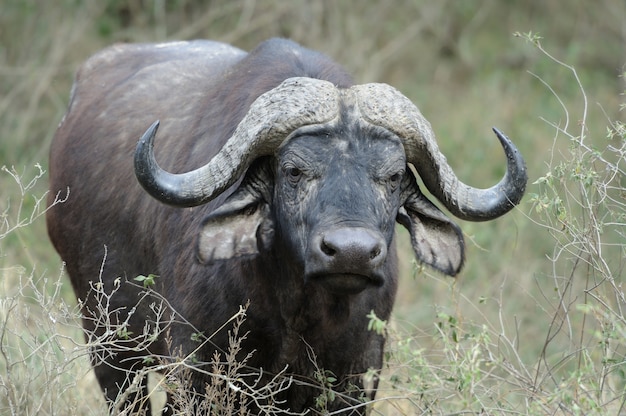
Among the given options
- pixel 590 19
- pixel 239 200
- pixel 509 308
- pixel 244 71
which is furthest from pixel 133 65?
pixel 590 19

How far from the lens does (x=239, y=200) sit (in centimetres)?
539

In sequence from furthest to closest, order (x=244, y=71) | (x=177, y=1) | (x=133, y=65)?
(x=177, y=1)
(x=133, y=65)
(x=244, y=71)

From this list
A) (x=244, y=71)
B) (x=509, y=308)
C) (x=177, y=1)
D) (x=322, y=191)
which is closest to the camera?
(x=322, y=191)

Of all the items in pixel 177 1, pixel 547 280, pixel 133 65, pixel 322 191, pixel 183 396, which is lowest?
pixel 547 280

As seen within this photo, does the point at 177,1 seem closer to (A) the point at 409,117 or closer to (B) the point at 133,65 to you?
(B) the point at 133,65

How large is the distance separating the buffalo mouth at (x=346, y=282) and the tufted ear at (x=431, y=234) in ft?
2.23

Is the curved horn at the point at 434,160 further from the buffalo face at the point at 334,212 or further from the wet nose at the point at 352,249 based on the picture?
the wet nose at the point at 352,249

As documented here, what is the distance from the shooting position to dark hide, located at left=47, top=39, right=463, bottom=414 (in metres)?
5.04

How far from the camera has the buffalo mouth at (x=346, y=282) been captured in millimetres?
4906

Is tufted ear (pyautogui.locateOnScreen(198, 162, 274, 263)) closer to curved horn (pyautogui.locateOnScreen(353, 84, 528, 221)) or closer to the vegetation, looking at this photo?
curved horn (pyautogui.locateOnScreen(353, 84, 528, 221))

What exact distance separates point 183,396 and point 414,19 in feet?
37.6

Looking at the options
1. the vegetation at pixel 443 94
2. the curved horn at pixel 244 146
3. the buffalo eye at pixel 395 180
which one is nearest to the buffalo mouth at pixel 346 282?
the buffalo eye at pixel 395 180

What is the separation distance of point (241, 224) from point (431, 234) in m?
0.98

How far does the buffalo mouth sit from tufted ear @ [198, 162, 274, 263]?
0.54 m
